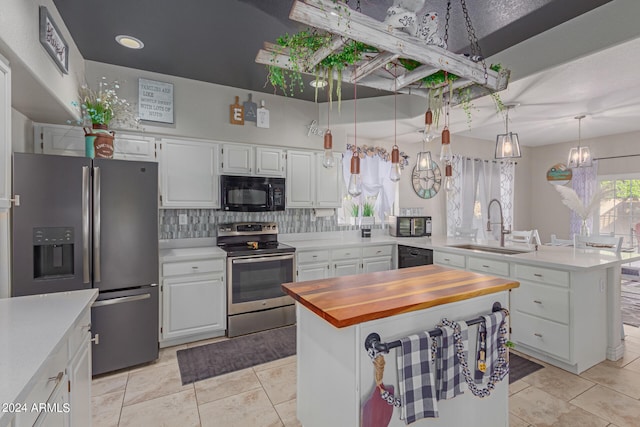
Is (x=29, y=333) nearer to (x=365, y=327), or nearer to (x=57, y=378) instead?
(x=57, y=378)

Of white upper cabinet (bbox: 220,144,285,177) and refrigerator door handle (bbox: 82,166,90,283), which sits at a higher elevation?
white upper cabinet (bbox: 220,144,285,177)

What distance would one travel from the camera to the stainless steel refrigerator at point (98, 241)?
2193 mm

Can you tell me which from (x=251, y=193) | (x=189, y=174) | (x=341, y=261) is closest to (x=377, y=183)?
(x=341, y=261)

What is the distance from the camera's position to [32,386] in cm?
92

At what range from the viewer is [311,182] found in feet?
13.4

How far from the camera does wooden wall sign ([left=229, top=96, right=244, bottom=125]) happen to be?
3660 millimetres

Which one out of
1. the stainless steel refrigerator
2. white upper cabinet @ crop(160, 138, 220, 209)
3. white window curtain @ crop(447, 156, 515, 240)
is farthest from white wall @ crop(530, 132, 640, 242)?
the stainless steel refrigerator

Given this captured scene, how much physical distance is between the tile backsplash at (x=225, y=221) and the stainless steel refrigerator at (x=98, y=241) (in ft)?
2.75

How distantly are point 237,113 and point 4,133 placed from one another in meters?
2.38

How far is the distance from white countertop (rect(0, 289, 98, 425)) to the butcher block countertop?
0.99 metres

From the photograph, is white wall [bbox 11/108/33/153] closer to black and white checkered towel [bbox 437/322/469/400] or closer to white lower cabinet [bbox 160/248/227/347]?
white lower cabinet [bbox 160/248/227/347]

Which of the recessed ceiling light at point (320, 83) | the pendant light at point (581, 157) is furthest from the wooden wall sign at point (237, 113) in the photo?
the pendant light at point (581, 157)

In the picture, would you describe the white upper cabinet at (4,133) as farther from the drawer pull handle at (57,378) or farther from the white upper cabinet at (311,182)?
the white upper cabinet at (311,182)

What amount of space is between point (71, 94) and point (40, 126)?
425mm
